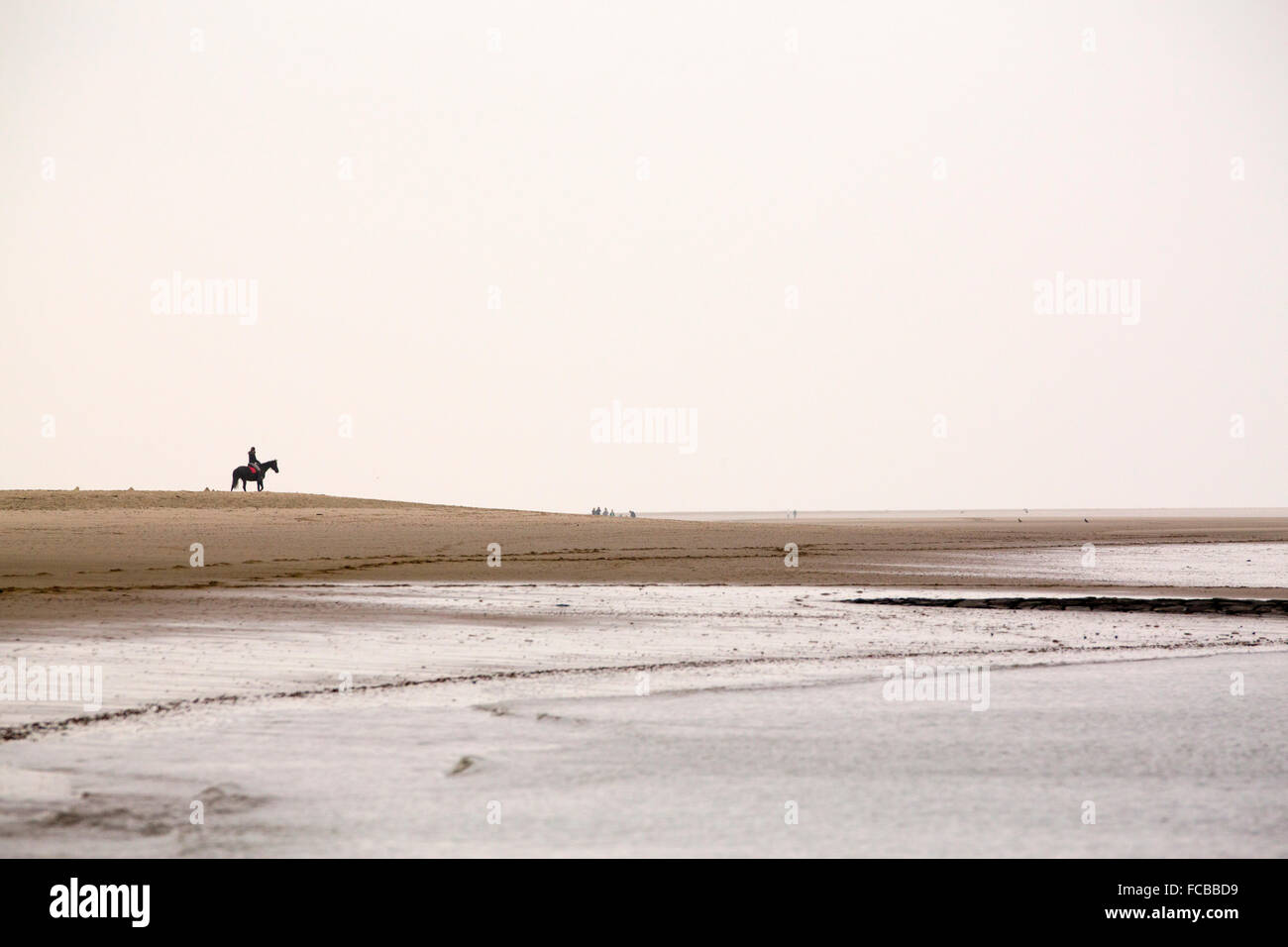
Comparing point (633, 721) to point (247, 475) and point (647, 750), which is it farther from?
point (247, 475)

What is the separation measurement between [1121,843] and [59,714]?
24.7 ft

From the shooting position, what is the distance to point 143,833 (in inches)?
258

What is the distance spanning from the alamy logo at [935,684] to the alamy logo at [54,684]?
6572 millimetres

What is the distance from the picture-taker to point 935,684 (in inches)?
466

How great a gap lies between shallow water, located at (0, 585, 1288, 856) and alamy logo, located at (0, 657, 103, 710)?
26 cm

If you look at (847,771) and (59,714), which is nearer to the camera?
(847,771)

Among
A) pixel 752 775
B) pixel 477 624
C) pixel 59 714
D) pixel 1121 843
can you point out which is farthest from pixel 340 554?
pixel 1121 843

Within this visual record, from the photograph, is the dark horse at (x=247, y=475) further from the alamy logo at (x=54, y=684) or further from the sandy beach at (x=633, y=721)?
the alamy logo at (x=54, y=684)

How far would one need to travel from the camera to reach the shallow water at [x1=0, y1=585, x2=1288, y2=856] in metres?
6.61
